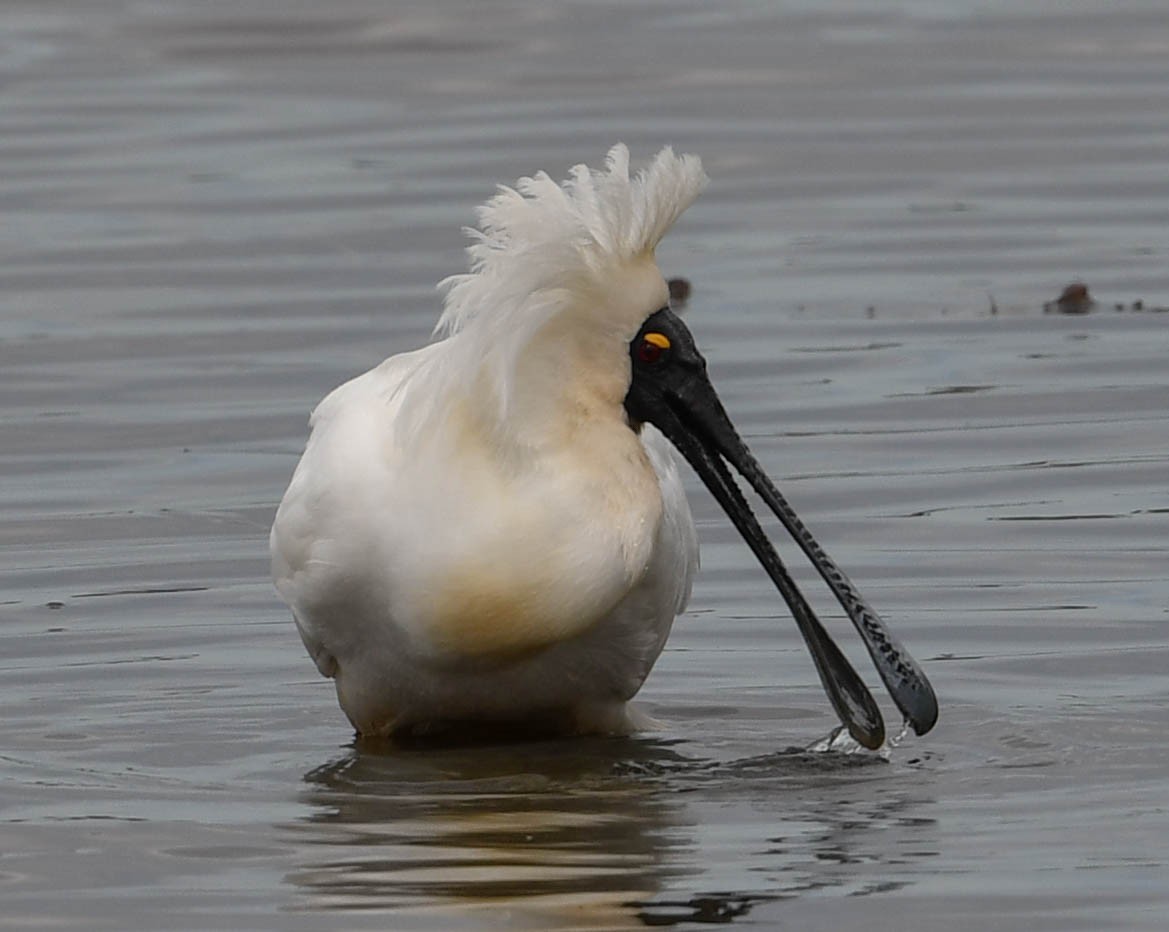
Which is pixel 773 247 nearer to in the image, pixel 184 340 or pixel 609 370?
pixel 184 340

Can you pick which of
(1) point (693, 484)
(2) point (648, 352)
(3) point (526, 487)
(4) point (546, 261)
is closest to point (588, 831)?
(3) point (526, 487)

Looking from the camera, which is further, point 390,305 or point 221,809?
point 390,305

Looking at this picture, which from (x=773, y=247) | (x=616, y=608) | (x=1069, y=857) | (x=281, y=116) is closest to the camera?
(x=1069, y=857)

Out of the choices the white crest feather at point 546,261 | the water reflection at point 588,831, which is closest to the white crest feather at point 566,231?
the white crest feather at point 546,261

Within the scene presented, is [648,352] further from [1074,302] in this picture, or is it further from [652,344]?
[1074,302]

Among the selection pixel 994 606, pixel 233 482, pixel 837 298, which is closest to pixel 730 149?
pixel 837 298

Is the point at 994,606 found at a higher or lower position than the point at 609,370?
lower

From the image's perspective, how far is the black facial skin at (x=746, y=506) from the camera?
30.3ft

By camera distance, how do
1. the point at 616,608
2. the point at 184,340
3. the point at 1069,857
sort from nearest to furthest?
the point at 1069,857 → the point at 616,608 → the point at 184,340

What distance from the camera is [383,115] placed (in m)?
21.1

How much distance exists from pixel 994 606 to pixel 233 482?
3.27 meters

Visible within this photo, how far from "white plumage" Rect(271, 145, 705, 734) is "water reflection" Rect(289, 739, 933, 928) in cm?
30

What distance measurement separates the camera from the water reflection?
771 cm

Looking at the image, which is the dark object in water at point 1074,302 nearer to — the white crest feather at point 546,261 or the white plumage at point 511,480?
the white plumage at point 511,480
